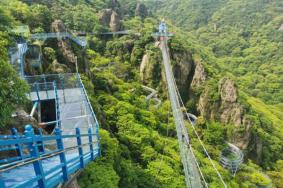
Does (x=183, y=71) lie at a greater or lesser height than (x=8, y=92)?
lesser

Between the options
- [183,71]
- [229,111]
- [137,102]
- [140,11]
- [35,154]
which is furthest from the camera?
[140,11]

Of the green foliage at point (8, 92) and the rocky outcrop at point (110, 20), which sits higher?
the rocky outcrop at point (110, 20)

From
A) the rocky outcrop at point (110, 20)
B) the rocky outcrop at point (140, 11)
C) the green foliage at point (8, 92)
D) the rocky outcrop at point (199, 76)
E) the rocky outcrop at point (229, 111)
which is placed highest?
the rocky outcrop at point (140, 11)

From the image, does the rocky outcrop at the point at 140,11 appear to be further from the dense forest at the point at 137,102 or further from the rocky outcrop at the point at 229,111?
the rocky outcrop at the point at 229,111

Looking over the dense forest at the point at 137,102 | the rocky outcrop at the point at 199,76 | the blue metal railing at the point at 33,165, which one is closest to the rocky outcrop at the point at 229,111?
the dense forest at the point at 137,102

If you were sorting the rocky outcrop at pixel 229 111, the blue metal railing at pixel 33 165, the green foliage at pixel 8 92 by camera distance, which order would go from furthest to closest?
the rocky outcrop at pixel 229 111 → the green foliage at pixel 8 92 → the blue metal railing at pixel 33 165

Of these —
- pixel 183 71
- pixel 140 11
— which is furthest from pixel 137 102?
pixel 140 11

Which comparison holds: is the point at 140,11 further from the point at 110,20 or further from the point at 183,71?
the point at 183,71

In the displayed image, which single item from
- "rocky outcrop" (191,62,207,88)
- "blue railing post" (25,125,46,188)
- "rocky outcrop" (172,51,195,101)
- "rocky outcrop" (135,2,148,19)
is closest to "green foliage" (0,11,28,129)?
"blue railing post" (25,125,46,188)

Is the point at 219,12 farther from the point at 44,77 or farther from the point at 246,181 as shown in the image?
the point at 44,77

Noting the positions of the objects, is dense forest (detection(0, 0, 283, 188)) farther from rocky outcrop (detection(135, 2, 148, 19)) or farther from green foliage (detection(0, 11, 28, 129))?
rocky outcrop (detection(135, 2, 148, 19))
